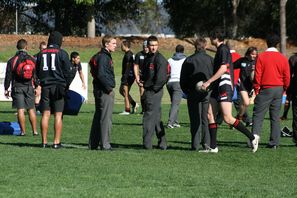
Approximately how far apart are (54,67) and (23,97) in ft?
10.9

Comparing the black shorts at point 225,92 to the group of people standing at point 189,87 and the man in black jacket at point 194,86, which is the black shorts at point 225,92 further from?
the man in black jacket at point 194,86

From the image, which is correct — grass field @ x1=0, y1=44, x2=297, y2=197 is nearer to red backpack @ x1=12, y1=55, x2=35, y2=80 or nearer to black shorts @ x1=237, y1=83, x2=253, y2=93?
red backpack @ x1=12, y1=55, x2=35, y2=80

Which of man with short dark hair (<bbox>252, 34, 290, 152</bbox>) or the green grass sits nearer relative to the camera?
the green grass

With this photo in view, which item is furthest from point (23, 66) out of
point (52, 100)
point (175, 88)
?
point (175, 88)

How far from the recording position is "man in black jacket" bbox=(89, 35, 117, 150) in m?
13.8

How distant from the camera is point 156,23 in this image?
95062 millimetres

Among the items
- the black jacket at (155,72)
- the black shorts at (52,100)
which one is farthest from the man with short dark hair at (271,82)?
the black shorts at (52,100)

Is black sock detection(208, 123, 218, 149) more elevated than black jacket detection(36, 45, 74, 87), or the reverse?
black jacket detection(36, 45, 74, 87)

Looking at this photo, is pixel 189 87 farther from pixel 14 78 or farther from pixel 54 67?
pixel 14 78

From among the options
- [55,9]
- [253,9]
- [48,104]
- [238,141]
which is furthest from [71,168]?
[253,9]

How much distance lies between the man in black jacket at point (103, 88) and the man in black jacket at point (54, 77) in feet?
1.46

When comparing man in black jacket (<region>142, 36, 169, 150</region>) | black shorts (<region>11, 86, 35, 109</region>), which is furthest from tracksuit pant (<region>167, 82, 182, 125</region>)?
man in black jacket (<region>142, 36, 169, 150</region>)

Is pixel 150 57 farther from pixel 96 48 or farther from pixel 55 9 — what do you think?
pixel 55 9

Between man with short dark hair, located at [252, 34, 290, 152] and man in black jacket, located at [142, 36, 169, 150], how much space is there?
1508 mm
